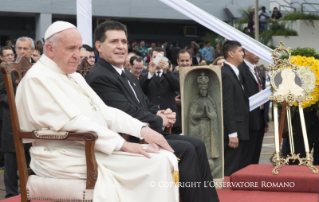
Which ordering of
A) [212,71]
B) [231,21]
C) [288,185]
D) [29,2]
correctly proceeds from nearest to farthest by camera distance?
[288,185] < [212,71] < [29,2] < [231,21]

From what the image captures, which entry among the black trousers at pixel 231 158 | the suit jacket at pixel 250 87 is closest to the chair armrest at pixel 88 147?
A: the black trousers at pixel 231 158

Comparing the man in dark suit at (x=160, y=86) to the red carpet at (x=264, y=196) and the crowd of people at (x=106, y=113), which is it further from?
the red carpet at (x=264, y=196)

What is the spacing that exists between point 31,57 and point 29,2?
51.4 ft

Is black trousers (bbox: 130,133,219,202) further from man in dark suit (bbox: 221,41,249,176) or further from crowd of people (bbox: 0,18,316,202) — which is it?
man in dark suit (bbox: 221,41,249,176)

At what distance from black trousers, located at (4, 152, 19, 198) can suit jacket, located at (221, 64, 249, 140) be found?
2.54 m

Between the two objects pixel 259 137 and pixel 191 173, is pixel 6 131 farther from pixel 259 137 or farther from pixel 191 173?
pixel 259 137

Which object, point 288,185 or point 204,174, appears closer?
point 204,174

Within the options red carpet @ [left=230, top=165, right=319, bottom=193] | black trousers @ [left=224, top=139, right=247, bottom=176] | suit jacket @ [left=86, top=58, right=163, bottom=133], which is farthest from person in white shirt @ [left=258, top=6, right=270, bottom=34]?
suit jacket @ [left=86, top=58, right=163, bottom=133]

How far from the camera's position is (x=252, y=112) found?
7.72 metres

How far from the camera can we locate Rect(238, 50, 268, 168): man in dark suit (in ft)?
25.2

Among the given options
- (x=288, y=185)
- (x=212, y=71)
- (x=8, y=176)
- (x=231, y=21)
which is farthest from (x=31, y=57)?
(x=231, y=21)

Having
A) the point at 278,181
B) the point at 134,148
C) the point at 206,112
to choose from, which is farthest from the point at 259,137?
the point at 134,148

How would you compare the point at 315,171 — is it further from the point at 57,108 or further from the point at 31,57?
the point at 31,57

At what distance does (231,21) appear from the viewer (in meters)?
26.6
